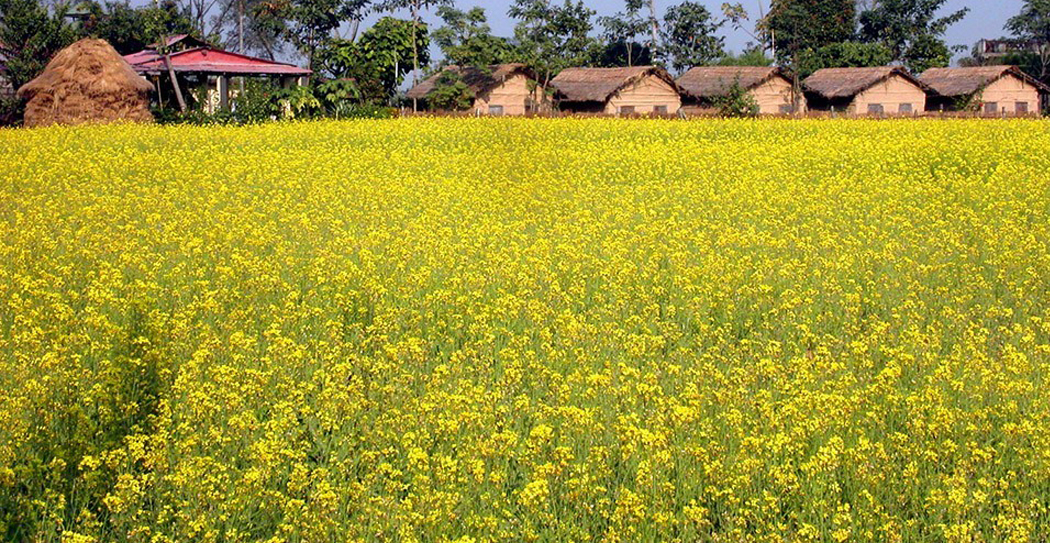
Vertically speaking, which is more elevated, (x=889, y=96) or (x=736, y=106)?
(x=889, y=96)

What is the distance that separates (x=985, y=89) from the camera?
4791cm

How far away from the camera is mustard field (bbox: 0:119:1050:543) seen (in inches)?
166

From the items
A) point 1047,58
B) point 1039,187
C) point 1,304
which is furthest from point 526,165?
point 1047,58

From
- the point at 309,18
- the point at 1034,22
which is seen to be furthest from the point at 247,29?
the point at 1034,22

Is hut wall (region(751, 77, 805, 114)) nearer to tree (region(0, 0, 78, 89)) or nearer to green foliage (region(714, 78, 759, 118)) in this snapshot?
green foliage (region(714, 78, 759, 118))

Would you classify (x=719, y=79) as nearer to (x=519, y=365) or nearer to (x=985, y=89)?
(x=985, y=89)

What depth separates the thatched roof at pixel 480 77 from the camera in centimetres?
4381

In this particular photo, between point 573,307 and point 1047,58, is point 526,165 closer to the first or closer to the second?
point 573,307

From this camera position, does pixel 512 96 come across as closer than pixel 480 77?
No

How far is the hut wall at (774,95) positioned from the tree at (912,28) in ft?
30.9

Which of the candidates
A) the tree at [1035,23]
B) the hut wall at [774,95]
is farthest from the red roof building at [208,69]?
the tree at [1035,23]

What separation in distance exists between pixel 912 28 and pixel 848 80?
40.1 feet

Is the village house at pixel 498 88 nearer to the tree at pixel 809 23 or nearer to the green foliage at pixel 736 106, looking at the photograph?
the green foliage at pixel 736 106

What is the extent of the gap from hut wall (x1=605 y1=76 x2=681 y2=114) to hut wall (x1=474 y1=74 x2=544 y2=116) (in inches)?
116
